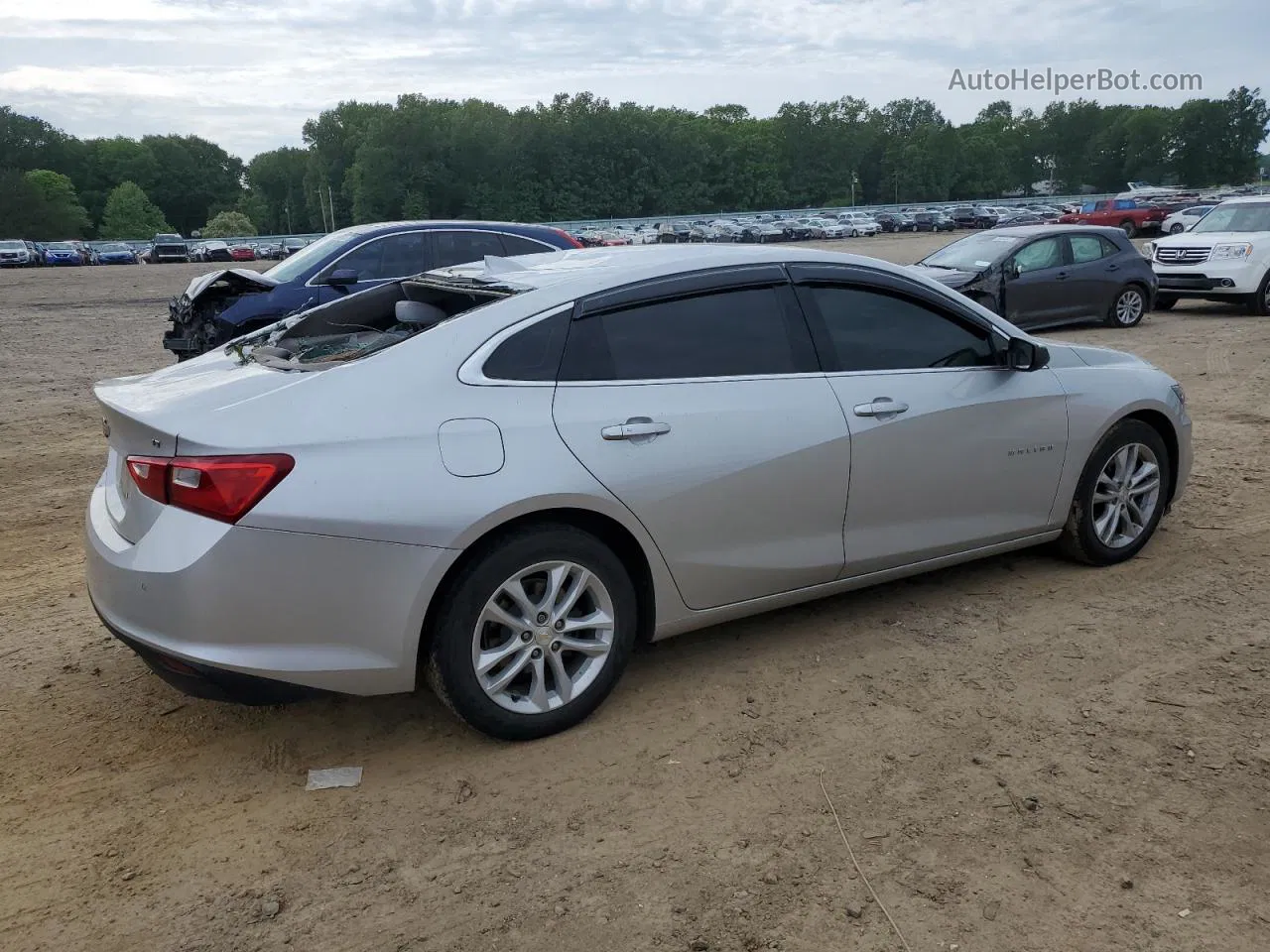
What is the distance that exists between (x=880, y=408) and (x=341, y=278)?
7869 mm

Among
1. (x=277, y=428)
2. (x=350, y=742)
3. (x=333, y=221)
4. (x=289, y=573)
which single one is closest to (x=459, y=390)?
(x=277, y=428)

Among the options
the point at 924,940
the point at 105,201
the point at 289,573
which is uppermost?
the point at 105,201

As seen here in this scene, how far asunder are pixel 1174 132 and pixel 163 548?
144 metres

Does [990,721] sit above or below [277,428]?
below

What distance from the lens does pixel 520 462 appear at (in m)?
3.38

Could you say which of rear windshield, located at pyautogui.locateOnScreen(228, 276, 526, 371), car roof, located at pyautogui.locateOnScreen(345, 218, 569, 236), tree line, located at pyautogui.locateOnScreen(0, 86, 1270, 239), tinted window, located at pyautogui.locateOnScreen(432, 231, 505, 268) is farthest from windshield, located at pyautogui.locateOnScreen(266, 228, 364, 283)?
tree line, located at pyautogui.locateOnScreen(0, 86, 1270, 239)

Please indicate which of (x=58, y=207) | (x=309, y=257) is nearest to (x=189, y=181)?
(x=58, y=207)

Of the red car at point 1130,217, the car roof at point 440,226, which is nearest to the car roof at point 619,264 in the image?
the car roof at point 440,226

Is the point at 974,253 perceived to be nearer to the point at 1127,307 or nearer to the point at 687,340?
the point at 1127,307

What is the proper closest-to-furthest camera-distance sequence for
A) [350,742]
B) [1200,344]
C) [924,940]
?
[924,940] → [350,742] → [1200,344]

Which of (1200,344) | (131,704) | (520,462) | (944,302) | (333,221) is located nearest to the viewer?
(520,462)

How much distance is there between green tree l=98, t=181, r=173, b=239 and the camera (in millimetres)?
112438

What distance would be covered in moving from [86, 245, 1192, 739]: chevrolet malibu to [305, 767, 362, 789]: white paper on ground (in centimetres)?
35

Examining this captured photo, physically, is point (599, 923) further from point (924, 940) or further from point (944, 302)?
Result: point (944, 302)
